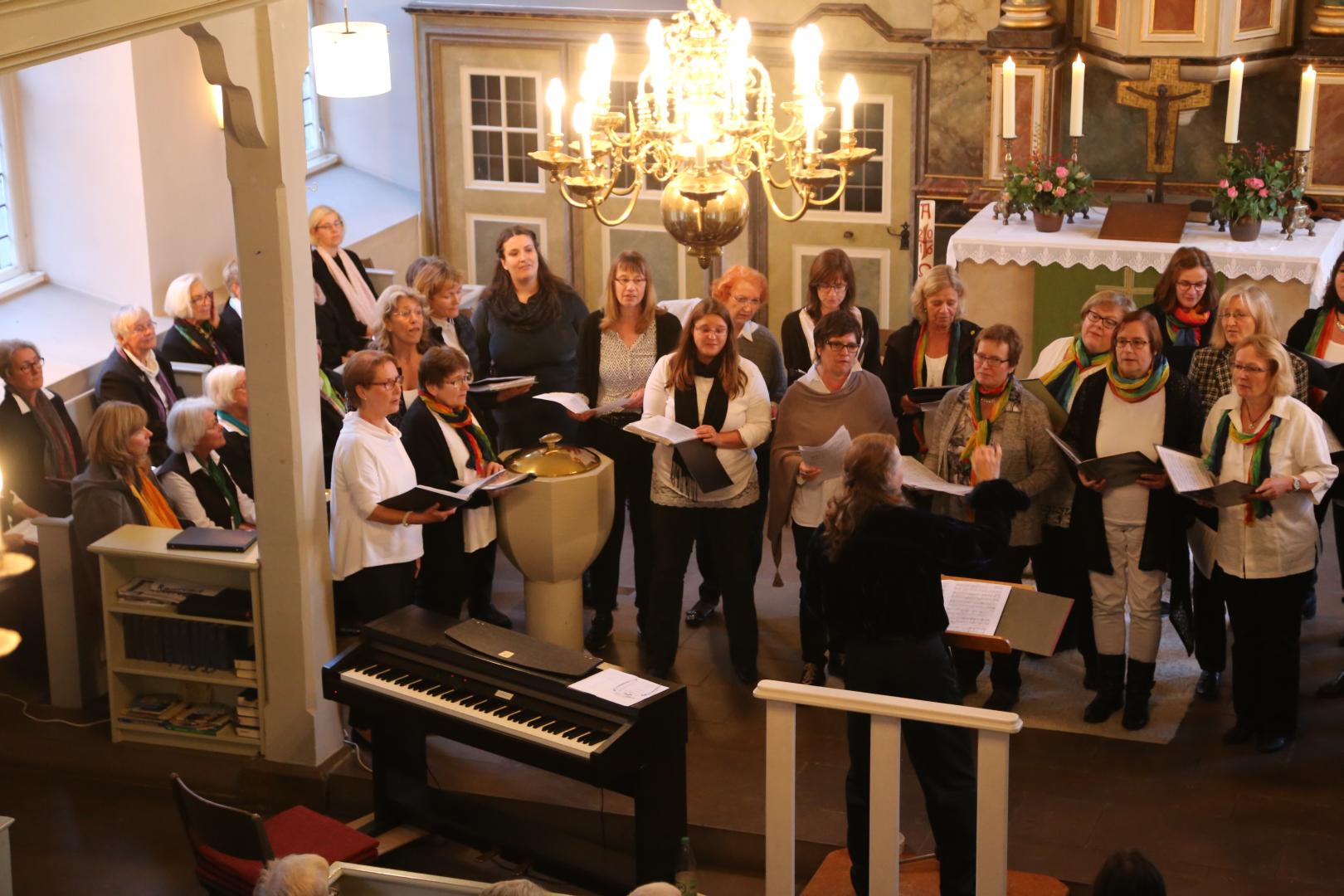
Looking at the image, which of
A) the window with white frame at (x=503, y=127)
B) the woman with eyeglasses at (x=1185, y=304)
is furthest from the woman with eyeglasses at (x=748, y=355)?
the window with white frame at (x=503, y=127)

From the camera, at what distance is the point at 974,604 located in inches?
199

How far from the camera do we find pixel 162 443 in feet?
25.6

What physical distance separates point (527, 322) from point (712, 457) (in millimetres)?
1424

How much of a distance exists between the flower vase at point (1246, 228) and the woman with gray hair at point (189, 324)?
17.6ft

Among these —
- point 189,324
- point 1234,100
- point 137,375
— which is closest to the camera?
point 137,375

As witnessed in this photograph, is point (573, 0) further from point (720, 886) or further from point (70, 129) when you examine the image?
point (720, 886)

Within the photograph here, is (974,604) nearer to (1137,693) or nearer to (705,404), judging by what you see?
(1137,693)

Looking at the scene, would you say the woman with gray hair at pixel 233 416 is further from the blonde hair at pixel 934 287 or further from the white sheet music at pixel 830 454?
the blonde hair at pixel 934 287

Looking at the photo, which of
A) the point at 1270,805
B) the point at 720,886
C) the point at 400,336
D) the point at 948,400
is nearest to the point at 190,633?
the point at 400,336

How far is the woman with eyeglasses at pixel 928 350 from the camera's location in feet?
22.0

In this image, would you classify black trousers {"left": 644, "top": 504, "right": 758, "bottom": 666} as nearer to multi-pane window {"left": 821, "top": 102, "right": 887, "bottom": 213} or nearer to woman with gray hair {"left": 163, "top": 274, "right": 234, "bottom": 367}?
woman with gray hair {"left": 163, "top": 274, "right": 234, "bottom": 367}

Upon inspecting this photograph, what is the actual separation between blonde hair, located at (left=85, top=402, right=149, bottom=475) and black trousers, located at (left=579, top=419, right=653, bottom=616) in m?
1.74

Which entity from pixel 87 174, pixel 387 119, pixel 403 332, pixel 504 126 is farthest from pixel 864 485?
pixel 387 119

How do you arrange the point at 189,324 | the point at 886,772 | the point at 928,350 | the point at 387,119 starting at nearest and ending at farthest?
the point at 886,772, the point at 928,350, the point at 189,324, the point at 387,119
